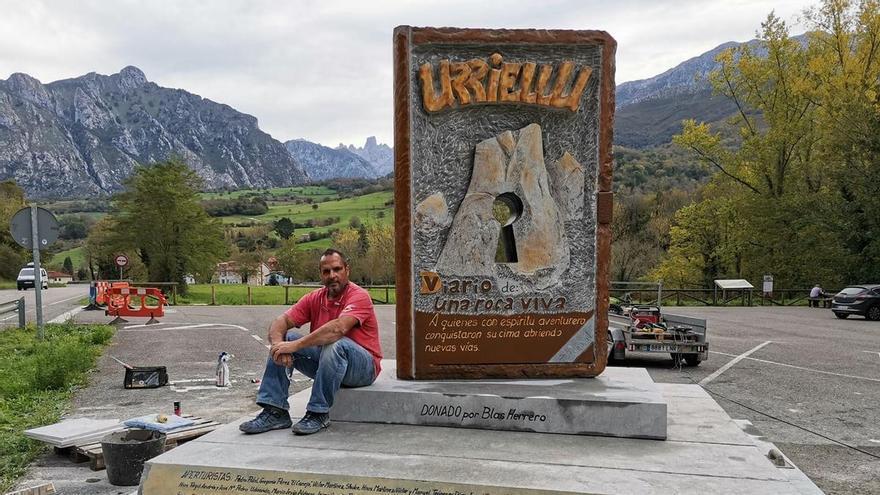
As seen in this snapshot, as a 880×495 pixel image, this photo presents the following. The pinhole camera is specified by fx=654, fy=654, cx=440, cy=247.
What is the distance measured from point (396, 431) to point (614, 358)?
7.69 metres

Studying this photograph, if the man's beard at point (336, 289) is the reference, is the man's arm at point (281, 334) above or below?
below

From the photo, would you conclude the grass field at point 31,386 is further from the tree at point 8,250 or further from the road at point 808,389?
the tree at point 8,250

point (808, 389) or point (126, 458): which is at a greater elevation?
point (126, 458)

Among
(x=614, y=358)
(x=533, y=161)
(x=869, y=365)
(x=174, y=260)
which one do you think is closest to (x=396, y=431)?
(x=533, y=161)

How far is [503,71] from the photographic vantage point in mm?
5727

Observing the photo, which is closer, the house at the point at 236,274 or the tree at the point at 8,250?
the tree at the point at 8,250

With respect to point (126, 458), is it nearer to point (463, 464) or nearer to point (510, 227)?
point (463, 464)

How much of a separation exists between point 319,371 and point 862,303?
23.7 metres

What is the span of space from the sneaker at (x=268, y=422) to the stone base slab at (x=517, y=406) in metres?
0.47

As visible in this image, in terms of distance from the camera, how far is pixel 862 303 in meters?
22.7

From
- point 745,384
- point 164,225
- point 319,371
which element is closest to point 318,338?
point 319,371

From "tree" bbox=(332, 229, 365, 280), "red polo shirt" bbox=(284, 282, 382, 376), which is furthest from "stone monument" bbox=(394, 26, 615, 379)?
"tree" bbox=(332, 229, 365, 280)

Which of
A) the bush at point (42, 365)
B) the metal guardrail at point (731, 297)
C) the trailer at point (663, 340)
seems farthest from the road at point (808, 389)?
the metal guardrail at point (731, 297)

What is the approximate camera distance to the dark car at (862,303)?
22.7 meters
